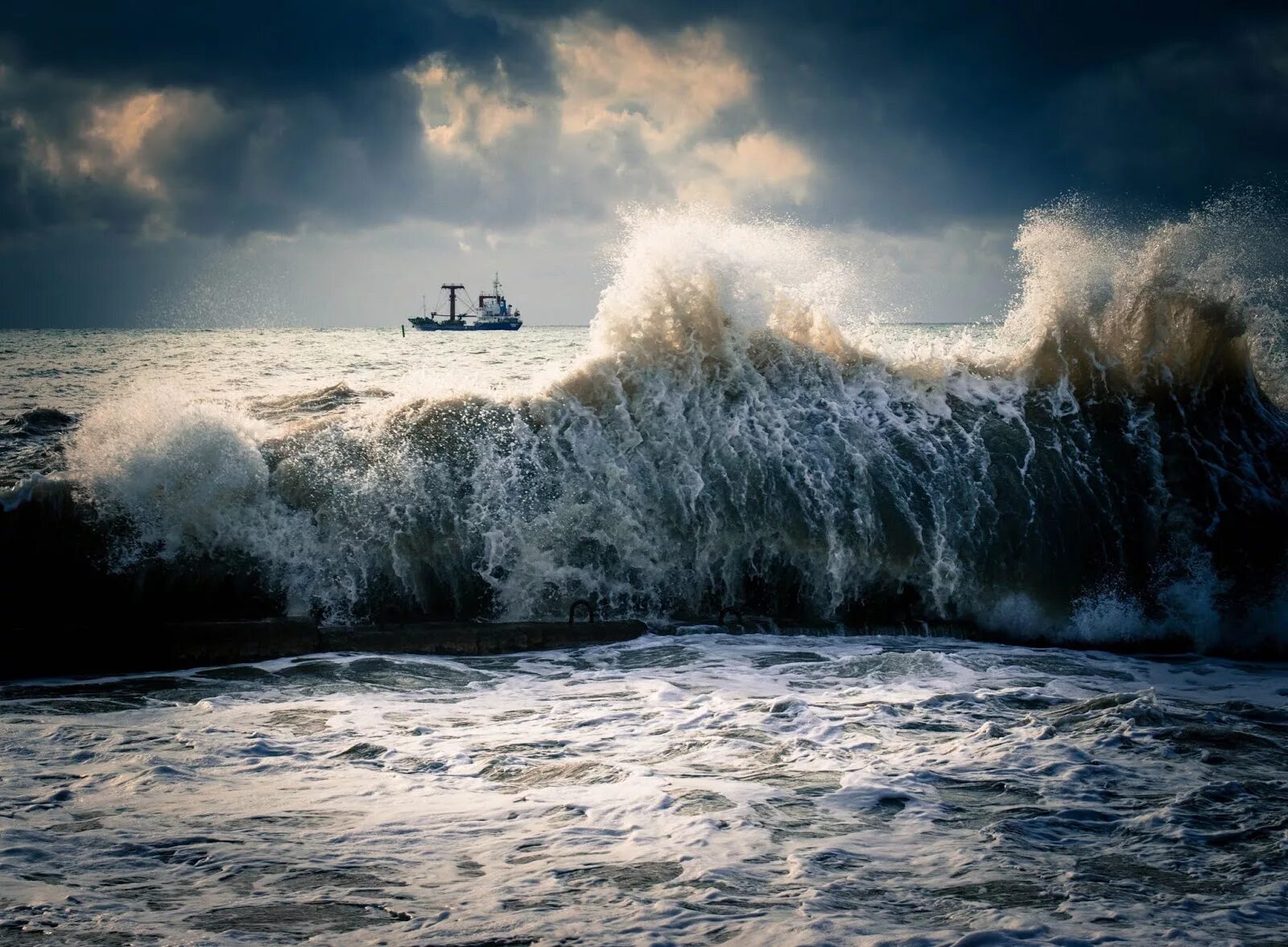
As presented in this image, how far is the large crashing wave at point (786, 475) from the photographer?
9453 mm

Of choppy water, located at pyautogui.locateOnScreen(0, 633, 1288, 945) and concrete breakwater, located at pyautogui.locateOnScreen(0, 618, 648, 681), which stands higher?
concrete breakwater, located at pyautogui.locateOnScreen(0, 618, 648, 681)

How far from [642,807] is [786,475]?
6.09m

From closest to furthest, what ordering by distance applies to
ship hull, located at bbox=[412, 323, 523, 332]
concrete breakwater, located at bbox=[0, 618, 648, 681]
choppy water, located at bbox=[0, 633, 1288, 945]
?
choppy water, located at bbox=[0, 633, 1288, 945], concrete breakwater, located at bbox=[0, 618, 648, 681], ship hull, located at bbox=[412, 323, 523, 332]

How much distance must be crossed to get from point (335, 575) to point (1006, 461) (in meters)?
7.04

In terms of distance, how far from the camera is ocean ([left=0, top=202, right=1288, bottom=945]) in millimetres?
4008

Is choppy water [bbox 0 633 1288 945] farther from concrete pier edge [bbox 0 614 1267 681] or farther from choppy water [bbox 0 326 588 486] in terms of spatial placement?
→ choppy water [bbox 0 326 588 486]

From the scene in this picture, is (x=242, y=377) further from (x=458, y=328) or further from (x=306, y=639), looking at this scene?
(x=458, y=328)

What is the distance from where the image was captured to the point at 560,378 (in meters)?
11.4

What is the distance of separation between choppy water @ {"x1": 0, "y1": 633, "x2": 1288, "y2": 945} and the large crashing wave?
6.13 ft

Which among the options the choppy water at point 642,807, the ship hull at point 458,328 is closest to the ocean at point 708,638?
the choppy water at point 642,807

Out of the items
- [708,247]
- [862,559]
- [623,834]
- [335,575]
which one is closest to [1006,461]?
[862,559]

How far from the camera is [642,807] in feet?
16.0

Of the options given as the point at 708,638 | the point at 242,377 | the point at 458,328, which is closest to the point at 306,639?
the point at 708,638

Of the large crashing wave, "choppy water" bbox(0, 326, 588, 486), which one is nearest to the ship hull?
"choppy water" bbox(0, 326, 588, 486)
